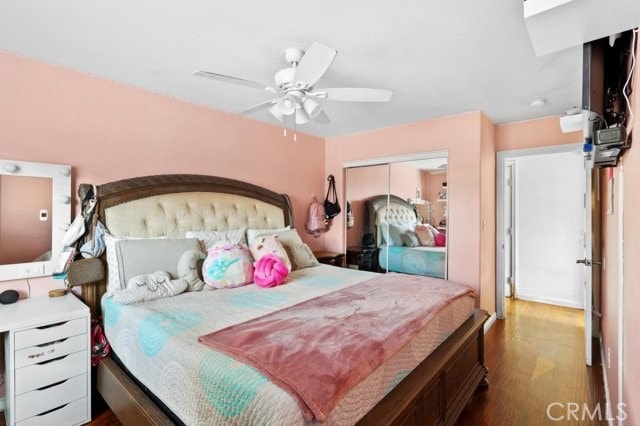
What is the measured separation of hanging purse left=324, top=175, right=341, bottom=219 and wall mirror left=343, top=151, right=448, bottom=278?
0.19 meters

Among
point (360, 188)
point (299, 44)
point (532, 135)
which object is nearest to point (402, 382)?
point (299, 44)

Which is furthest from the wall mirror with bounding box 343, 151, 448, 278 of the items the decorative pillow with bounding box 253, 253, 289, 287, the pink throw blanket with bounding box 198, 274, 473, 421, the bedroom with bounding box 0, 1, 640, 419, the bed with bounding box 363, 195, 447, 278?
the decorative pillow with bounding box 253, 253, 289, 287

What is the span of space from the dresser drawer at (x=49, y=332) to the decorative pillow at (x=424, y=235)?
10.8ft

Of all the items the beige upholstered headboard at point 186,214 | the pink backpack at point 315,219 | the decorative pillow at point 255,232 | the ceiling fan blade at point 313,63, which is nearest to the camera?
the ceiling fan blade at point 313,63

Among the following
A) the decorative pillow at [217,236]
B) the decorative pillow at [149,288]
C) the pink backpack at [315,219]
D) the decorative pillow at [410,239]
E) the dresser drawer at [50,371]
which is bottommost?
the dresser drawer at [50,371]

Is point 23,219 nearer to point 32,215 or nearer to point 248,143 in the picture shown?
point 32,215

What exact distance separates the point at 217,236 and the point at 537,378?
9.72 ft

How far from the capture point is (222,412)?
3.49 feet

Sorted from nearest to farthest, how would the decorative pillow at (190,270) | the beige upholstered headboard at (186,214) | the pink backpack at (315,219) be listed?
1. the decorative pillow at (190,270)
2. the beige upholstered headboard at (186,214)
3. the pink backpack at (315,219)

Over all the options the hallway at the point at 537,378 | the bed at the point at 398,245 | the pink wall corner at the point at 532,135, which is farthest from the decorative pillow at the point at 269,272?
the pink wall corner at the point at 532,135

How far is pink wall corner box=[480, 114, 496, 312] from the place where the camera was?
329 cm

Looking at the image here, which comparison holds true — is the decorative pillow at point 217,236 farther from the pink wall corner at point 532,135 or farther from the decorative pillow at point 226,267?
the pink wall corner at point 532,135

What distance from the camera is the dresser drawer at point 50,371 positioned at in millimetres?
1736

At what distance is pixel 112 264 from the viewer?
88.4 inches
